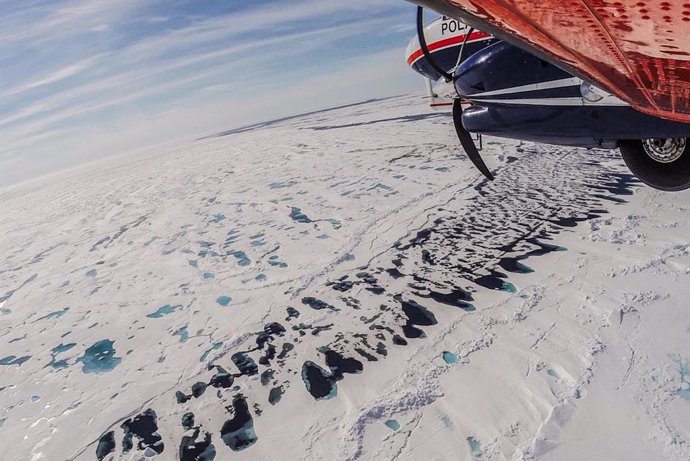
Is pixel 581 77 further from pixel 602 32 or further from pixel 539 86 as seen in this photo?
pixel 539 86

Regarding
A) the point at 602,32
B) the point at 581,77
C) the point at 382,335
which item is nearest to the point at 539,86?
the point at 581,77

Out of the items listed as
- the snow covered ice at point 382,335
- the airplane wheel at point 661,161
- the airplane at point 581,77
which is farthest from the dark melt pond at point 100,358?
the airplane wheel at point 661,161

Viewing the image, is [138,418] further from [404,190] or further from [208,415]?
[404,190]

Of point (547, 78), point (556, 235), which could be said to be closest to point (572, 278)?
point (556, 235)

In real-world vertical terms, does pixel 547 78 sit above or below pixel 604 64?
below

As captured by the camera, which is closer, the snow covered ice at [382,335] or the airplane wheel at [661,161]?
the snow covered ice at [382,335]

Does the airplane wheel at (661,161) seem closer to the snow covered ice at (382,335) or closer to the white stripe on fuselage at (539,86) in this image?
the snow covered ice at (382,335)

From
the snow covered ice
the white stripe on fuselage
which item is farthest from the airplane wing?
the white stripe on fuselage

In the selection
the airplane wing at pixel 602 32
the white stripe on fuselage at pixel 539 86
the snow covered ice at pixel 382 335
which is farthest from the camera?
the white stripe on fuselage at pixel 539 86
